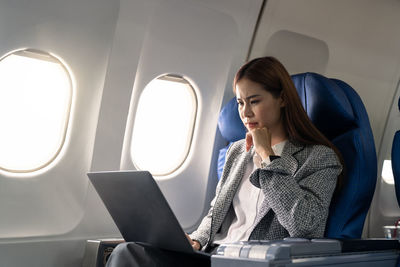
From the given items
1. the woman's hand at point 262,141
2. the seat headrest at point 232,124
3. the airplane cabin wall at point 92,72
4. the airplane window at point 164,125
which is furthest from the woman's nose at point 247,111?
the airplane window at point 164,125

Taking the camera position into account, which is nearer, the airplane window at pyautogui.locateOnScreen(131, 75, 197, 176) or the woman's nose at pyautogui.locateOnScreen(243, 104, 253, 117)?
the woman's nose at pyautogui.locateOnScreen(243, 104, 253, 117)

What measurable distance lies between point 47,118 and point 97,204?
537mm

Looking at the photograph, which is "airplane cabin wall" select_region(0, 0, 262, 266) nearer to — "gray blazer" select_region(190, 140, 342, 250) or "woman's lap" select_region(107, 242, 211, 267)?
"gray blazer" select_region(190, 140, 342, 250)

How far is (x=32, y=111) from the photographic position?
2994 millimetres

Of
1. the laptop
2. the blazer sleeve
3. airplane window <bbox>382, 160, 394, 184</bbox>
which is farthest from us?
airplane window <bbox>382, 160, 394, 184</bbox>

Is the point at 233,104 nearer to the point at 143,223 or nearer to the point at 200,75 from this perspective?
the point at 200,75

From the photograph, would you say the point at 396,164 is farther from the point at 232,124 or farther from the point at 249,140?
the point at 232,124

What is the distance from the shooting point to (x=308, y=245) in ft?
5.62

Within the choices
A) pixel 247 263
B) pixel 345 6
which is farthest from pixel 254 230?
pixel 345 6

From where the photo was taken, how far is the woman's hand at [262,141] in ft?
7.22

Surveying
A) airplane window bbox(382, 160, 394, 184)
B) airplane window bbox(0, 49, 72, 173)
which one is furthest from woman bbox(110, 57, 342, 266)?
airplane window bbox(382, 160, 394, 184)

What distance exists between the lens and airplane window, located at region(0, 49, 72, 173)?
2883 millimetres

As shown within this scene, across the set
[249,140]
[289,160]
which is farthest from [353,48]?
[289,160]

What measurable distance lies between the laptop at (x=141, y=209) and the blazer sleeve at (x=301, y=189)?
342mm
